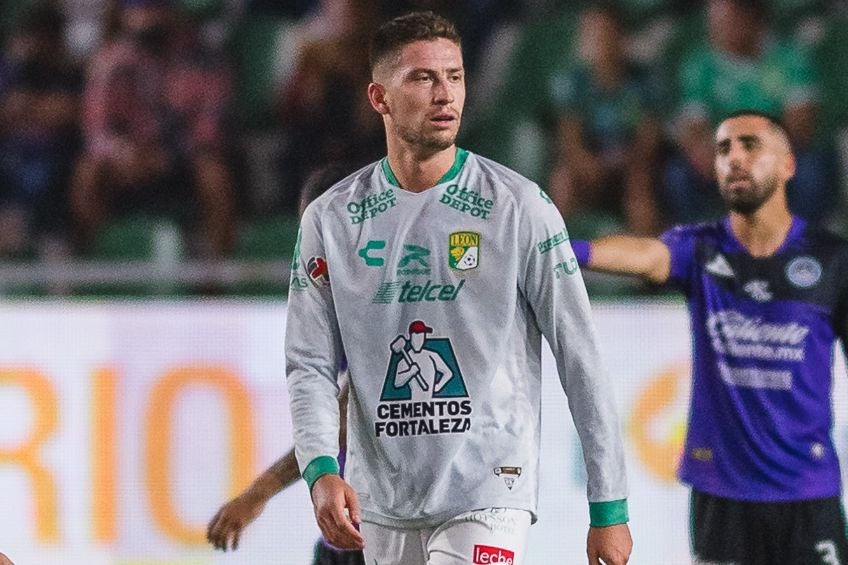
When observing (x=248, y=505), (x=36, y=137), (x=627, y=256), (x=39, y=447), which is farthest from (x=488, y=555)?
→ (x=36, y=137)

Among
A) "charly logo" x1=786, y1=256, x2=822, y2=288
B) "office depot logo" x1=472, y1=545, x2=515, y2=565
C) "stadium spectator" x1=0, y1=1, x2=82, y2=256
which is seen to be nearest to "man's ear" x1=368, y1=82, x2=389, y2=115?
"office depot logo" x1=472, y1=545, x2=515, y2=565

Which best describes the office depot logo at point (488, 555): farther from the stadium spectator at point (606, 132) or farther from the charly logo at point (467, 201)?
the stadium spectator at point (606, 132)

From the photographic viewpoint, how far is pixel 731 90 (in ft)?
28.8

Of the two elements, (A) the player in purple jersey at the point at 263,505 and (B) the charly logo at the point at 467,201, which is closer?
(B) the charly logo at the point at 467,201

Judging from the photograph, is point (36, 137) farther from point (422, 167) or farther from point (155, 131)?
point (422, 167)

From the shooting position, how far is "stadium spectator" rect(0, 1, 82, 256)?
28.8ft

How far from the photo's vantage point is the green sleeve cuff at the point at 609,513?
371cm

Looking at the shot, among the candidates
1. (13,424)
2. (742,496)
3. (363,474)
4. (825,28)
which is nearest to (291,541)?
(13,424)

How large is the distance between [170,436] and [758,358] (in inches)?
110

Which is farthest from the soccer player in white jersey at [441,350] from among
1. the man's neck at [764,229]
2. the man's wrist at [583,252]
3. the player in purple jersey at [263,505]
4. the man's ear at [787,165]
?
the man's ear at [787,165]

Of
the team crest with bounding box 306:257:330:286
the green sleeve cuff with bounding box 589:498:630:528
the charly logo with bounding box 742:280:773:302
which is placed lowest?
the green sleeve cuff with bounding box 589:498:630:528

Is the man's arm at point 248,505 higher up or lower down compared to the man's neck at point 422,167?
lower down

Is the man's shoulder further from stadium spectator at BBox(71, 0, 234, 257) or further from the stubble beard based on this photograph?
stadium spectator at BBox(71, 0, 234, 257)

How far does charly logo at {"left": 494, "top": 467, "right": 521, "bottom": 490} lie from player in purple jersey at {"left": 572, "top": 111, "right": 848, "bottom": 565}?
1475mm
